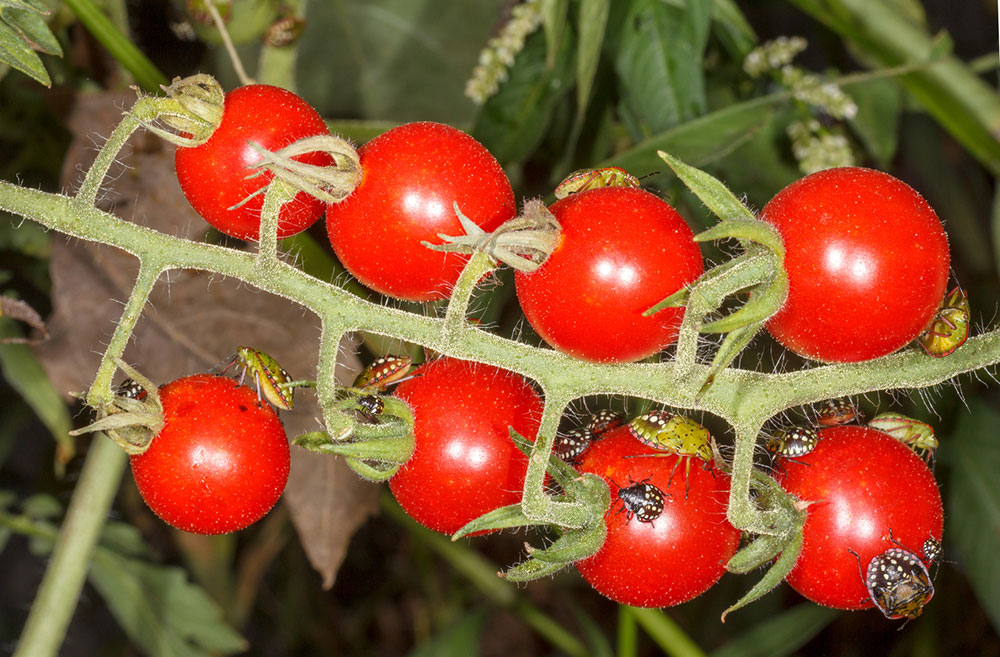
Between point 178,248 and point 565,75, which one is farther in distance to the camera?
point 565,75

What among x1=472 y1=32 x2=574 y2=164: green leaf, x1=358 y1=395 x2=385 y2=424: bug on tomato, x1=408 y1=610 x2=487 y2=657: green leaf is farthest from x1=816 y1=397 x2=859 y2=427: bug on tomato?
x1=408 y1=610 x2=487 y2=657: green leaf

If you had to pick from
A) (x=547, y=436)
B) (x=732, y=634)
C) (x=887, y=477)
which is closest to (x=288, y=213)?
(x=547, y=436)

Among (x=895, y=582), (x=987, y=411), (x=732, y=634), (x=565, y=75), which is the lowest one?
(x=732, y=634)

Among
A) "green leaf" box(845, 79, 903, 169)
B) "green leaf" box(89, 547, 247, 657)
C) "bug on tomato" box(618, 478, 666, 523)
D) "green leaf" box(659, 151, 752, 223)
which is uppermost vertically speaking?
"green leaf" box(659, 151, 752, 223)

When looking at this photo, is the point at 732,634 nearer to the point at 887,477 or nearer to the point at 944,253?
the point at 887,477

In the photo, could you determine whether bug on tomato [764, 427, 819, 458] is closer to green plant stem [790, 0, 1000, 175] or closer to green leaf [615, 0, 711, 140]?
green leaf [615, 0, 711, 140]

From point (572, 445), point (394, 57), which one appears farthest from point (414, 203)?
point (394, 57)

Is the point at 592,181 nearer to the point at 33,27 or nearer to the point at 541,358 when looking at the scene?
the point at 541,358
